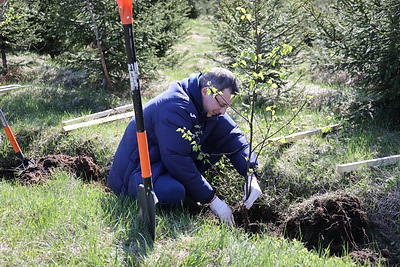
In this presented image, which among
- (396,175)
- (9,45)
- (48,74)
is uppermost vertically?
(9,45)

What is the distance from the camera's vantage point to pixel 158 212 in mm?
3484

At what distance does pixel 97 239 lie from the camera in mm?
2818

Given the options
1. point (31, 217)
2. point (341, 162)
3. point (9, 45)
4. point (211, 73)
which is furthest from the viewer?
point (9, 45)

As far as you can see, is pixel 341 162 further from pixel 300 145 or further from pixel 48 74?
pixel 48 74

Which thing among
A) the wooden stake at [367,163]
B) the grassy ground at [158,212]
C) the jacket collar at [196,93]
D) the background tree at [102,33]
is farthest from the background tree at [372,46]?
the background tree at [102,33]

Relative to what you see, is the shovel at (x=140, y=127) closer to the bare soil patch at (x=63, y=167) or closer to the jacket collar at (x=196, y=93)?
the jacket collar at (x=196, y=93)

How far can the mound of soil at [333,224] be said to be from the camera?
360 cm

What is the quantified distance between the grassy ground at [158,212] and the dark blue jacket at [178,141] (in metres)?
0.24

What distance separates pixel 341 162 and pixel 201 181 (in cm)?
162

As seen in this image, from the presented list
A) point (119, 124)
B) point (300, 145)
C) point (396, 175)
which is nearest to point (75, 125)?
point (119, 124)

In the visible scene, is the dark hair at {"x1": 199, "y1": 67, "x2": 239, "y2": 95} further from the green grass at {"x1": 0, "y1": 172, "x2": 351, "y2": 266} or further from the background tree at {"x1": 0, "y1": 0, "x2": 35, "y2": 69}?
the background tree at {"x1": 0, "y1": 0, "x2": 35, "y2": 69}

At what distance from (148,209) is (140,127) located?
23.6 inches

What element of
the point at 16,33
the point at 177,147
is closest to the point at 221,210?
the point at 177,147

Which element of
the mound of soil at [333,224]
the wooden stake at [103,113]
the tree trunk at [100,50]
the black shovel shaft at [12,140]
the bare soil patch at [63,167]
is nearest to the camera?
the mound of soil at [333,224]
